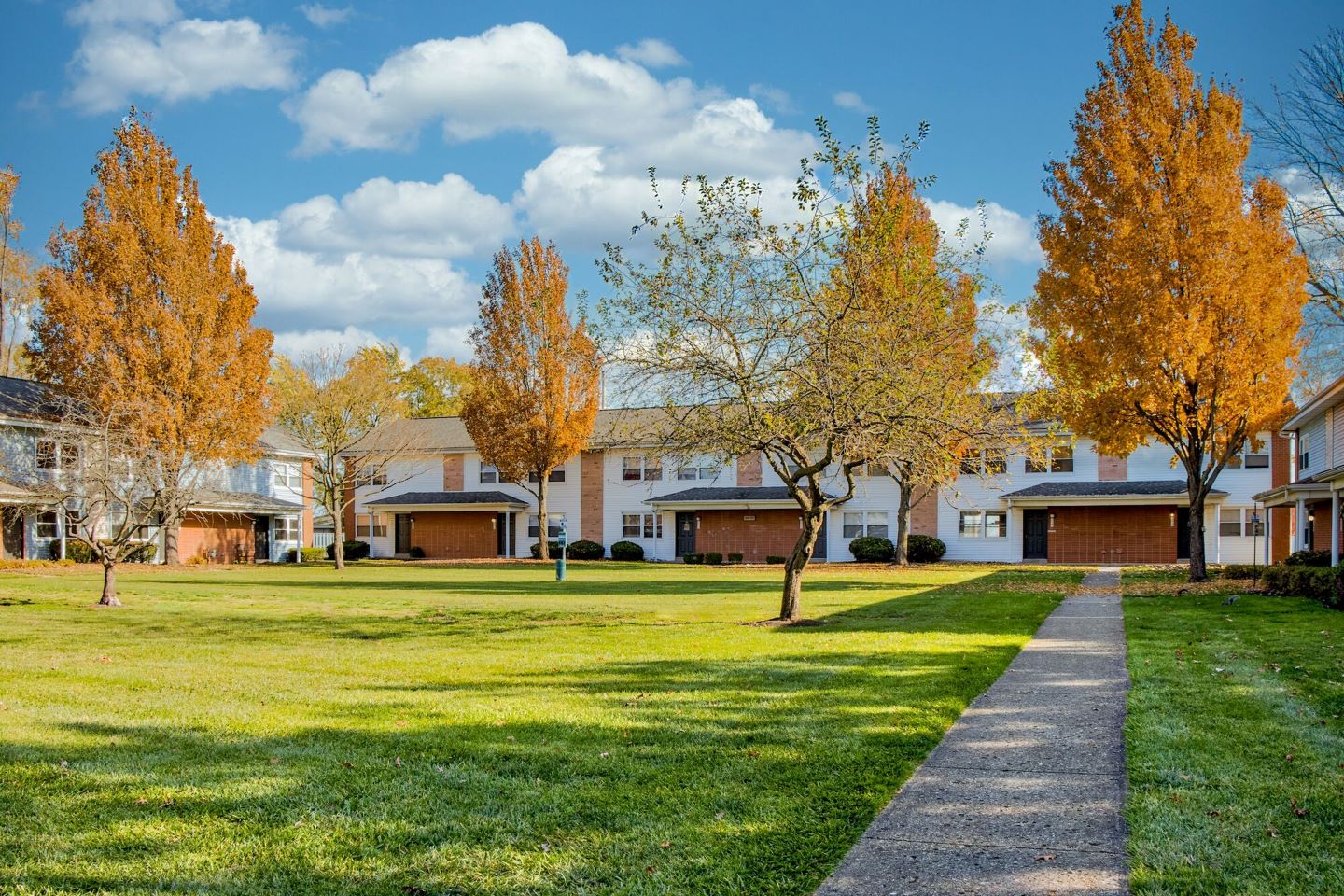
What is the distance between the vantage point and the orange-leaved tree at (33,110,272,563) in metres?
34.0

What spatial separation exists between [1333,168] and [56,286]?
3758cm

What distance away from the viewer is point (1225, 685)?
9.47 m

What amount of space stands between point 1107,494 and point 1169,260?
18.9 m

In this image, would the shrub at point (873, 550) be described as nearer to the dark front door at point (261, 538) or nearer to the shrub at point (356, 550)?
the shrub at point (356, 550)

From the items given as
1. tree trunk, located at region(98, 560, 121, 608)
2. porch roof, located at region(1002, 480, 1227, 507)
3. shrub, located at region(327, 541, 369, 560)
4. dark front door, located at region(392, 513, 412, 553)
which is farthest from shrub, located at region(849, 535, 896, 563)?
tree trunk, located at region(98, 560, 121, 608)

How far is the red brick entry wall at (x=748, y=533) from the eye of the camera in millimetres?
44812

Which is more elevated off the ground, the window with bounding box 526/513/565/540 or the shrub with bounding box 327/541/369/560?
the window with bounding box 526/513/565/540

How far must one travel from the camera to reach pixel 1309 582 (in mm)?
19562

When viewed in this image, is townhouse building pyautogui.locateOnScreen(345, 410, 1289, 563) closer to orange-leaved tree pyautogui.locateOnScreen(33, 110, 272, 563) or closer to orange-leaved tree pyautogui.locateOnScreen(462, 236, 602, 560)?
orange-leaved tree pyautogui.locateOnScreen(462, 236, 602, 560)

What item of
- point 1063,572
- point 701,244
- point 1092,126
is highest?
point 1092,126

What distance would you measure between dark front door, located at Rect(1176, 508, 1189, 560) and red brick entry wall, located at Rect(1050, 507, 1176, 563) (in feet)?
0.78


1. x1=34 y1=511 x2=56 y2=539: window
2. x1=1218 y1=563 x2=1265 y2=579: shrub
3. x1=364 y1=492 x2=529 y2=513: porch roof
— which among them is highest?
x1=364 y1=492 x2=529 y2=513: porch roof

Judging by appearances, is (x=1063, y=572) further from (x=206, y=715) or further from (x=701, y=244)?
(x=206, y=715)

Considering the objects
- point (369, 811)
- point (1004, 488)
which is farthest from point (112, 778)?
point (1004, 488)
